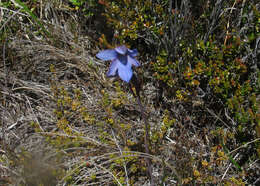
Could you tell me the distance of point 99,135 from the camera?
2551mm

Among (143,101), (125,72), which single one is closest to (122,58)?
(125,72)

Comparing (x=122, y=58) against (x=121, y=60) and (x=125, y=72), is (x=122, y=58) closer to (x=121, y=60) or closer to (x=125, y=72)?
(x=121, y=60)

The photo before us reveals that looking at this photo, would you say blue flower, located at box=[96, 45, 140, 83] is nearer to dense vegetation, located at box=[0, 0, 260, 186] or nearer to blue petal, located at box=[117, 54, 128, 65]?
blue petal, located at box=[117, 54, 128, 65]

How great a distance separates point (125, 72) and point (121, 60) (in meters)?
0.10

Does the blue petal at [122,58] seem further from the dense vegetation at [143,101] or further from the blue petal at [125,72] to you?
the dense vegetation at [143,101]

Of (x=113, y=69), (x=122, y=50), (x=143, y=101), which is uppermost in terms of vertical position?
(x=122, y=50)

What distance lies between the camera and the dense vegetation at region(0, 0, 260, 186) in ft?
7.62

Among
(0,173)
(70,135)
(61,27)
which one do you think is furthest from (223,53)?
(0,173)

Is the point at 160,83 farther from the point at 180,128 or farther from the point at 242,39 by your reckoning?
the point at 242,39

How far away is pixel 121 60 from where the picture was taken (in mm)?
1793

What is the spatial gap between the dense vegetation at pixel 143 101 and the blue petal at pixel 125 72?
0.74 metres

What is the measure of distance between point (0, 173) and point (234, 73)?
2138mm

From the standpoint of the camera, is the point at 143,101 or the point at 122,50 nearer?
the point at 122,50

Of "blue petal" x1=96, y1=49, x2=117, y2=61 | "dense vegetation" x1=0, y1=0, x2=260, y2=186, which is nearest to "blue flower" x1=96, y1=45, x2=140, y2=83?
"blue petal" x1=96, y1=49, x2=117, y2=61
